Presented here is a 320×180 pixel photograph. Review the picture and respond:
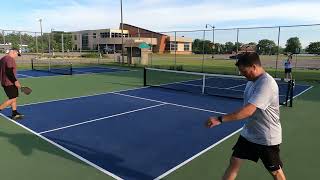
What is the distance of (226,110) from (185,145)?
396 cm

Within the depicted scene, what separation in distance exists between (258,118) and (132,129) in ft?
14.9

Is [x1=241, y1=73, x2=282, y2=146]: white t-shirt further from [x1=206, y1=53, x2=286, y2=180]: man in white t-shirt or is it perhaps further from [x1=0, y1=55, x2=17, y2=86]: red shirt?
[x1=0, y1=55, x2=17, y2=86]: red shirt

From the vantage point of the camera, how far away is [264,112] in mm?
3480

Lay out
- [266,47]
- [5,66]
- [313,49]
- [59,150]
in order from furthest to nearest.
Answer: [313,49] < [266,47] < [5,66] < [59,150]

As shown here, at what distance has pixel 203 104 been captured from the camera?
11.0 m

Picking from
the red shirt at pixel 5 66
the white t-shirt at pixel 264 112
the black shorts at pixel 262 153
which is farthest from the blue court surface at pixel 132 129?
the white t-shirt at pixel 264 112

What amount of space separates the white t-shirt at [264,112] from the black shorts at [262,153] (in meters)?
0.06

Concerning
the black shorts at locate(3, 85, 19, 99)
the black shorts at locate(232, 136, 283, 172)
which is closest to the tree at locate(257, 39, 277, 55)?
the black shorts at locate(3, 85, 19, 99)

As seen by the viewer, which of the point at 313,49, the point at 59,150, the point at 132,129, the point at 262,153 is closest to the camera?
the point at 262,153

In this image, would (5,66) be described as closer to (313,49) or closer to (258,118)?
(258,118)

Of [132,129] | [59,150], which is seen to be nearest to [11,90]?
[59,150]

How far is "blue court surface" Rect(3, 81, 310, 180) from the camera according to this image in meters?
5.60

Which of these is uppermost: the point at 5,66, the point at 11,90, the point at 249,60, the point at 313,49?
the point at 313,49

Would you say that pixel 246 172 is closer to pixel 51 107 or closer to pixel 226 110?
pixel 226 110
